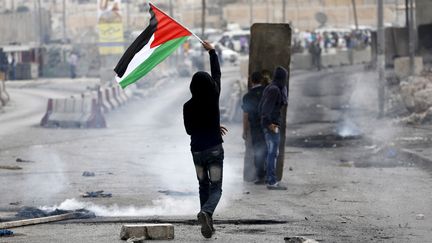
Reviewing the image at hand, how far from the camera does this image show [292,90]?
151 feet

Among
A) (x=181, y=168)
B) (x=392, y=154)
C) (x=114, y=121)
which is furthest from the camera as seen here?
(x=114, y=121)

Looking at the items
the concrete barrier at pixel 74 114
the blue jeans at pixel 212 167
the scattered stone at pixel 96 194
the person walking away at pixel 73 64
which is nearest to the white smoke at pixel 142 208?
the scattered stone at pixel 96 194

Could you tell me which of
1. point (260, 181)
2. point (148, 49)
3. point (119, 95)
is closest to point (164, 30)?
point (148, 49)

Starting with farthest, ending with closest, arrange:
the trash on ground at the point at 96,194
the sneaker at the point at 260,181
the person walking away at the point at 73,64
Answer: the person walking away at the point at 73,64 < the sneaker at the point at 260,181 < the trash on ground at the point at 96,194

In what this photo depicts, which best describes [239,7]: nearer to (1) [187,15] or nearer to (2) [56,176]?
(1) [187,15]

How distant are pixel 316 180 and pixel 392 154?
4164 millimetres

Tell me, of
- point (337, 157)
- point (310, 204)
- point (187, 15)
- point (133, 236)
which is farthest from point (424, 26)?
point (187, 15)

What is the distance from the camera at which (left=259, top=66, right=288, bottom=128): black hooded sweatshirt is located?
618 inches

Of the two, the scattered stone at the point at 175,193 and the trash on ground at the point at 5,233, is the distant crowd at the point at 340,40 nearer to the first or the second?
the scattered stone at the point at 175,193

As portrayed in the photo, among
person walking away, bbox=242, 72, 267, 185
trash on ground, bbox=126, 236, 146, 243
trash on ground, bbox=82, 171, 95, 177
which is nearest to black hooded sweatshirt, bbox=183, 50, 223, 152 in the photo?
trash on ground, bbox=126, 236, 146, 243

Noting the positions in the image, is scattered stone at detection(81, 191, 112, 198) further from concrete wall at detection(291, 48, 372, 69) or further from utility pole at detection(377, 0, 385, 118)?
concrete wall at detection(291, 48, 372, 69)

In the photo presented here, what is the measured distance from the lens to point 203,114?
11109 mm

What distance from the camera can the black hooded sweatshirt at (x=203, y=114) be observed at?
11.1 m

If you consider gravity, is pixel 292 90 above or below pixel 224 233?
below
